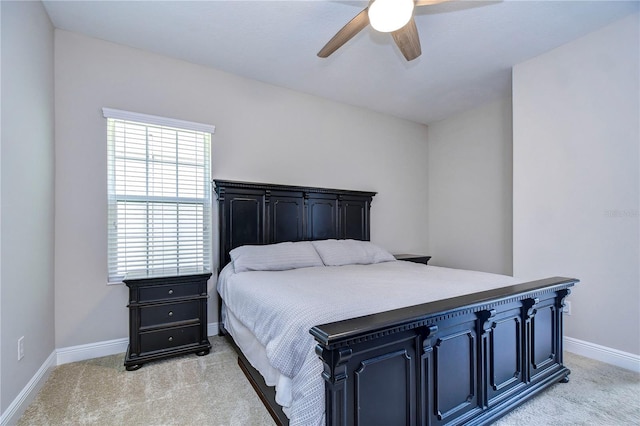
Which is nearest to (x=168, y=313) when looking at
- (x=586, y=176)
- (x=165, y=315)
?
(x=165, y=315)

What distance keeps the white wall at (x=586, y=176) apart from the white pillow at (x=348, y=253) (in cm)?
150

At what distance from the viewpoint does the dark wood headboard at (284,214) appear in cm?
320

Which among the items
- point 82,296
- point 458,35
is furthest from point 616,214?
point 82,296

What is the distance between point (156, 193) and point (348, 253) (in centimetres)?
211

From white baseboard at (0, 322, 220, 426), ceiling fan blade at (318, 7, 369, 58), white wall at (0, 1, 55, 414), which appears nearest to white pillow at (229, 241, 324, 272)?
white baseboard at (0, 322, 220, 426)

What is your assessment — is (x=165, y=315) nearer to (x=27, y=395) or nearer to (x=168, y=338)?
(x=168, y=338)

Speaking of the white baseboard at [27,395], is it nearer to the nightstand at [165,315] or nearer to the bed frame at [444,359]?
the nightstand at [165,315]

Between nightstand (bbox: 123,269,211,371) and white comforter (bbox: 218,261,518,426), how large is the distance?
0.28 metres

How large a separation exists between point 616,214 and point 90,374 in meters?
4.54

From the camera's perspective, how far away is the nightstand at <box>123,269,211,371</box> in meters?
2.42

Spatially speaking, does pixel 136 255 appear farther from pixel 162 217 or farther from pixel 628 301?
pixel 628 301

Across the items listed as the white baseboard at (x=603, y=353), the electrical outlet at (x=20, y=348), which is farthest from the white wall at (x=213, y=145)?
the white baseboard at (x=603, y=353)

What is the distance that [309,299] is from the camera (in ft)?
5.56

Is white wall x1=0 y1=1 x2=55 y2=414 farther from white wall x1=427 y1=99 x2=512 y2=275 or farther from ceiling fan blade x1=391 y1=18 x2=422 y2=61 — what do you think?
white wall x1=427 y1=99 x2=512 y2=275
